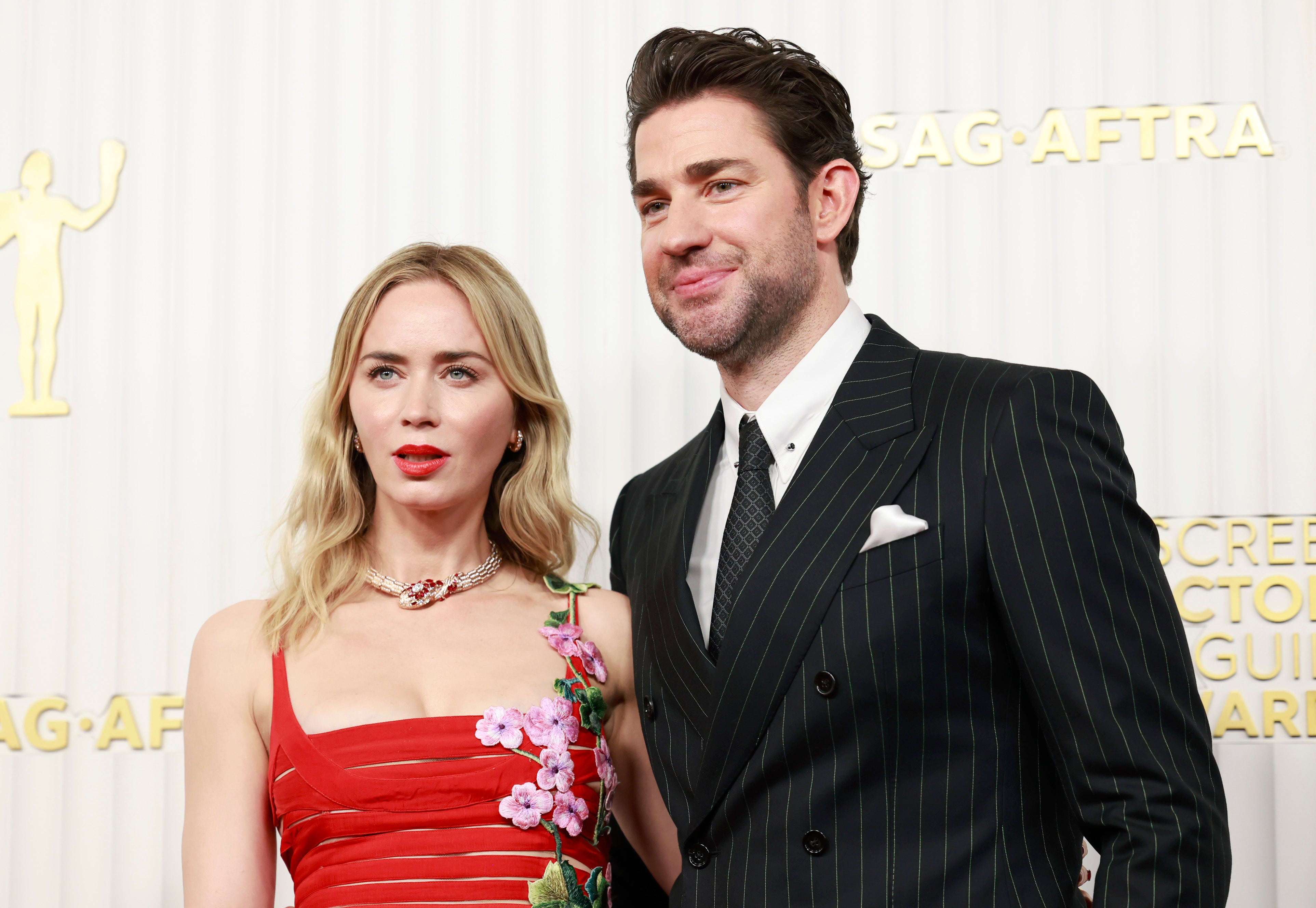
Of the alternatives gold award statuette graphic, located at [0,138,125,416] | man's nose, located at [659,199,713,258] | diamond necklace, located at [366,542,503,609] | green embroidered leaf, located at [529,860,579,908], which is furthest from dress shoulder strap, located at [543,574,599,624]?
gold award statuette graphic, located at [0,138,125,416]

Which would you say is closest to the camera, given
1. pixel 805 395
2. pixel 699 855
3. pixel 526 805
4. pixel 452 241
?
pixel 699 855

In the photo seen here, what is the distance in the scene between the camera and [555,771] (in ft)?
5.32

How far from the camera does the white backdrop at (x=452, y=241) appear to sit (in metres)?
2.23

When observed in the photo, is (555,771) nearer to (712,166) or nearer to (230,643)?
(230,643)

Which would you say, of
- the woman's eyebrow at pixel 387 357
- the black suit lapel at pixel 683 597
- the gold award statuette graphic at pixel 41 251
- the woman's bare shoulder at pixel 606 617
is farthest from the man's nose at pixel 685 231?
the gold award statuette graphic at pixel 41 251

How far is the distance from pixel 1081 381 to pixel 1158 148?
1234mm

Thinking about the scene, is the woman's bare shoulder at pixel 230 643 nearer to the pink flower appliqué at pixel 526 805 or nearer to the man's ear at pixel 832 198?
the pink flower appliqué at pixel 526 805

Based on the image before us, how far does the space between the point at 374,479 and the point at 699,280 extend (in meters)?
0.69

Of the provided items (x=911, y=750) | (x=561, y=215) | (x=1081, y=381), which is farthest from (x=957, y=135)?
(x=911, y=750)

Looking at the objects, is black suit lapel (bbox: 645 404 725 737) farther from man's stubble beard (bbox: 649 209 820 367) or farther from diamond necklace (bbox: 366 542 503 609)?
diamond necklace (bbox: 366 542 503 609)

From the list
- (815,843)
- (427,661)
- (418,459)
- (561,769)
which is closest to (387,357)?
(418,459)

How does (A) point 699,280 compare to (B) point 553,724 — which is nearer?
(A) point 699,280

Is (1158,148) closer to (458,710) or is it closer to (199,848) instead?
(458,710)

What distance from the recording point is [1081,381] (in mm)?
1292
